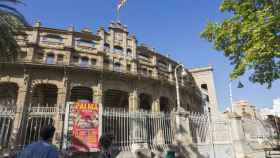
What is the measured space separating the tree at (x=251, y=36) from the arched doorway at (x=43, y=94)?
699 inches

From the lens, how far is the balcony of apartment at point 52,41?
2148 cm

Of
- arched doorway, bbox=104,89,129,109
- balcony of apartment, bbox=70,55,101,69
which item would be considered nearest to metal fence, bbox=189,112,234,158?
balcony of apartment, bbox=70,55,101,69

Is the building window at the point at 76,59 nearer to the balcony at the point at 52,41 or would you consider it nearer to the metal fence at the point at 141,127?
the balcony at the point at 52,41

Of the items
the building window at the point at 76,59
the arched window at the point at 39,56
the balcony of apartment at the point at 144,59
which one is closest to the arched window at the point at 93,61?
the building window at the point at 76,59

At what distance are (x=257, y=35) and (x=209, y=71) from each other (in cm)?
3477

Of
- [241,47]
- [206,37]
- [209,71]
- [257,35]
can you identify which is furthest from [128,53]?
[209,71]

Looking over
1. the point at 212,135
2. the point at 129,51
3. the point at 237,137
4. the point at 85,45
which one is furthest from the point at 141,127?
the point at 129,51

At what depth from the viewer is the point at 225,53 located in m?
10.2

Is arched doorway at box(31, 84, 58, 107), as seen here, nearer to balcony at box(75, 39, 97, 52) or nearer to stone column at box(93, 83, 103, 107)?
stone column at box(93, 83, 103, 107)

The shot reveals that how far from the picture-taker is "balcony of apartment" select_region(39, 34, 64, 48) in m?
21.5

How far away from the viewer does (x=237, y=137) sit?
10.6 meters

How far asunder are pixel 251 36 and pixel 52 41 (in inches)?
791

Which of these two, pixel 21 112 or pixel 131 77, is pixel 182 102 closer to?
pixel 131 77

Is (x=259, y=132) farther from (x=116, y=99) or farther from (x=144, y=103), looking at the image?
(x=116, y=99)
